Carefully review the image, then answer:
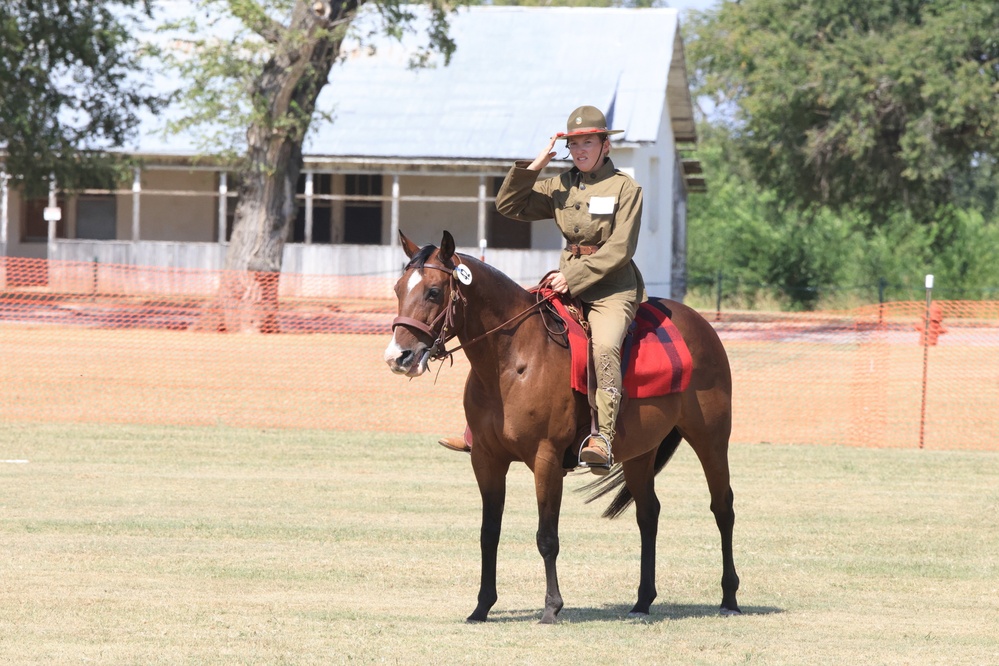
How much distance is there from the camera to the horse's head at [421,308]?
7000mm

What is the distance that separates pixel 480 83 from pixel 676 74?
5.76 meters

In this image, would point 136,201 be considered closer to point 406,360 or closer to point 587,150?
point 587,150

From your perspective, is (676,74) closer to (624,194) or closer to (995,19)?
(995,19)

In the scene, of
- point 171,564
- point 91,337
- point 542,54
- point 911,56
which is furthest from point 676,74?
point 171,564

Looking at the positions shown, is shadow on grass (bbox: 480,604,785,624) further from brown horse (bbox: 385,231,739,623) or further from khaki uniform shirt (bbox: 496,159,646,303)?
khaki uniform shirt (bbox: 496,159,646,303)

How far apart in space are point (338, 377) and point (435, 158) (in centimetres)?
1603

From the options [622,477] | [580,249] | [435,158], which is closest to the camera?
[580,249]

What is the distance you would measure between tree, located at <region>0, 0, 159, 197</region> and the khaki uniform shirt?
77.9 feet

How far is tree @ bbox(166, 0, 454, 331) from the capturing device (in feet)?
92.4

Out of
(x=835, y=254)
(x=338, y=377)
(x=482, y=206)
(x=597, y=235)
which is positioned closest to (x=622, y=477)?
(x=597, y=235)

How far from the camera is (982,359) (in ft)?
85.3

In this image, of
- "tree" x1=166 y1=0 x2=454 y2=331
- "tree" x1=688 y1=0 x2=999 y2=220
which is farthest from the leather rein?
"tree" x1=688 y1=0 x2=999 y2=220

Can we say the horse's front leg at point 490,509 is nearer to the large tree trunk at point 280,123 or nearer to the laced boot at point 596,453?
the laced boot at point 596,453

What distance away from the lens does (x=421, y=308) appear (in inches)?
283
